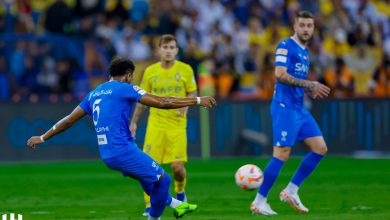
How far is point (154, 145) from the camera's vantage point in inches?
590

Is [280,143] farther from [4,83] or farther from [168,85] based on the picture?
[4,83]

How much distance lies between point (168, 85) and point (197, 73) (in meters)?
11.9

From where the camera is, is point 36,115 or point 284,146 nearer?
point 284,146

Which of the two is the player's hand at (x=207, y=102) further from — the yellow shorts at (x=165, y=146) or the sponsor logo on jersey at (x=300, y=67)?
the yellow shorts at (x=165, y=146)

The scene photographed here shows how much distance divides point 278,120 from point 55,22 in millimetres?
13931

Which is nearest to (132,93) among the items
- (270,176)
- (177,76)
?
(270,176)

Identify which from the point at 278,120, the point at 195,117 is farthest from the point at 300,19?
the point at 195,117

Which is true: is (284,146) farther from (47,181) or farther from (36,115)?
(36,115)

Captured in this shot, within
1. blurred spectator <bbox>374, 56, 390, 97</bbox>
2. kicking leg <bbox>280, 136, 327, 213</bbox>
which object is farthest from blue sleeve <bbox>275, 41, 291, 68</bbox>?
blurred spectator <bbox>374, 56, 390, 97</bbox>

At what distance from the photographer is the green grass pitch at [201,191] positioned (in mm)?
14180

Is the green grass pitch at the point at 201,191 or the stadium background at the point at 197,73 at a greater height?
the stadium background at the point at 197,73

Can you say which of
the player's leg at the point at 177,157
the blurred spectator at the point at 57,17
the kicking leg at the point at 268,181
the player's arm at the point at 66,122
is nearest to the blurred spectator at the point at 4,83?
the blurred spectator at the point at 57,17

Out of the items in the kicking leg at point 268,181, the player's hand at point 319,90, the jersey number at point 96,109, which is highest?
the player's hand at point 319,90

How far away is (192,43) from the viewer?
27.6 meters
